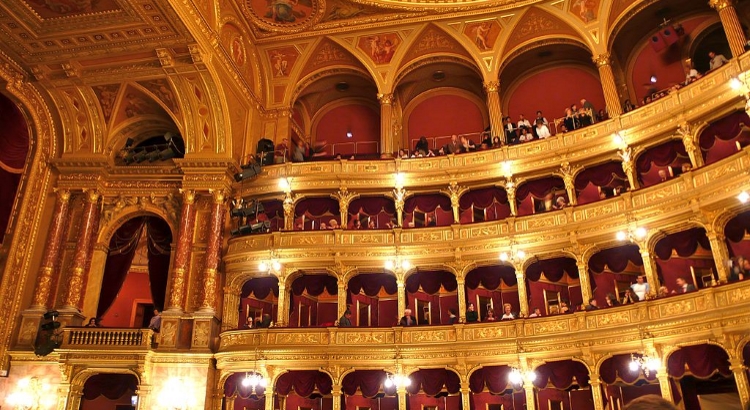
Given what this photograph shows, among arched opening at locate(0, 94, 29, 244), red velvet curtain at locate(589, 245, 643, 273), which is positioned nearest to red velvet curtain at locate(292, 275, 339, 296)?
red velvet curtain at locate(589, 245, 643, 273)

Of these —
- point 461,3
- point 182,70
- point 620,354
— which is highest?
point 461,3

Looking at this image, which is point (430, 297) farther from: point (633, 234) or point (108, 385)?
point (108, 385)

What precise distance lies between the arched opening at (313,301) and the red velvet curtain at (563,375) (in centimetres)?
702

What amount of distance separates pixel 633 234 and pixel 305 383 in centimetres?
1059

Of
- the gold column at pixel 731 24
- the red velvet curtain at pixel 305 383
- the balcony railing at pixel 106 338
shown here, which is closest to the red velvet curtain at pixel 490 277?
the red velvet curtain at pixel 305 383

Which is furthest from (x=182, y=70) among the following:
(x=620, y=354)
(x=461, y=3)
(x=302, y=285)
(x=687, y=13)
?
(x=687, y=13)

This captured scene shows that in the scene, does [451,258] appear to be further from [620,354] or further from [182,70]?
[182,70]

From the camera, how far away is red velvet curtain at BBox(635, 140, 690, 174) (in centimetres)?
1725

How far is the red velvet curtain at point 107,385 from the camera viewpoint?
17969mm

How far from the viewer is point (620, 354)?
51.2 ft

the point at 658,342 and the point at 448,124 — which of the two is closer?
the point at 658,342

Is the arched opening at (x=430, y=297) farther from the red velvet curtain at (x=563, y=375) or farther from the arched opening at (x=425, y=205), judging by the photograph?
the red velvet curtain at (x=563, y=375)

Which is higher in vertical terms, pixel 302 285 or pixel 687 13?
pixel 687 13

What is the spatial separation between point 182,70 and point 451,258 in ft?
35.9
